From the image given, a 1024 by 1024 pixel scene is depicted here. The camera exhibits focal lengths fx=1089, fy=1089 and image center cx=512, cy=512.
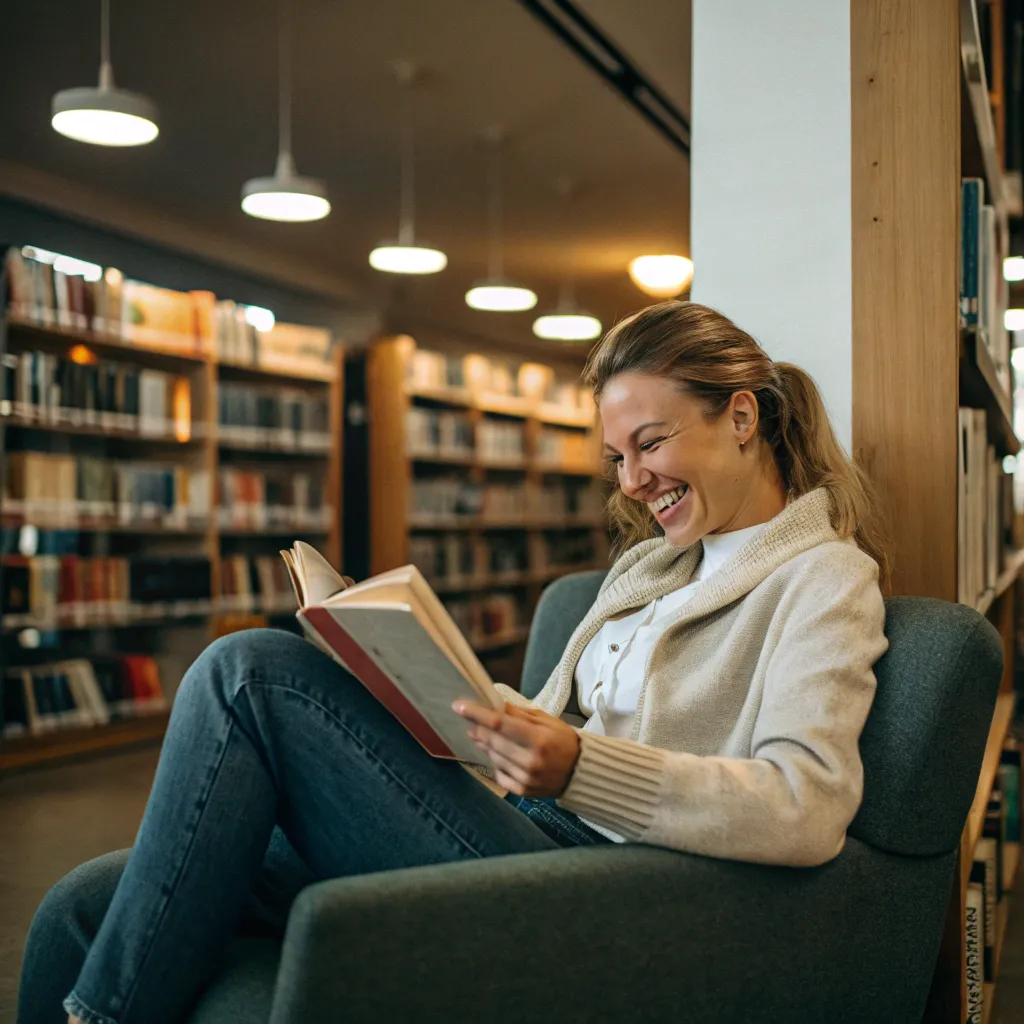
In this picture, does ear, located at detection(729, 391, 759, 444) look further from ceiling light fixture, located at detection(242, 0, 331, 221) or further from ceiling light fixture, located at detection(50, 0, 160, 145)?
ceiling light fixture, located at detection(242, 0, 331, 221)

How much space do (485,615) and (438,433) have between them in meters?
1.29

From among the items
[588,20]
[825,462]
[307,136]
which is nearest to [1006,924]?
[825,462]

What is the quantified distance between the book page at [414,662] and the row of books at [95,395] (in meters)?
3.71

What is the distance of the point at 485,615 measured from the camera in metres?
7.26

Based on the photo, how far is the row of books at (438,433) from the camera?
6.57 meters

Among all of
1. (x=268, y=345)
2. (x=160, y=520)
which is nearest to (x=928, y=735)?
(x=160, y=520)

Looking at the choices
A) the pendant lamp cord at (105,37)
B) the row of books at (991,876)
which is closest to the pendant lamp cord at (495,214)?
the pendant lamp cord at (105,37)

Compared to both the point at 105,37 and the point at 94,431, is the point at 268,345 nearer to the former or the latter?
the point at 94,431

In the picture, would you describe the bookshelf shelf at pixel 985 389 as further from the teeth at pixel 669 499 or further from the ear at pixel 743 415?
the teeth at pixel 669 499

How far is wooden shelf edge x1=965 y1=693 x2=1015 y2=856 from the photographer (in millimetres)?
1672

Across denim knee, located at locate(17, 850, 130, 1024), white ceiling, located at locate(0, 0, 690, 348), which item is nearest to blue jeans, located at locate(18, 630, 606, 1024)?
denim knee, located at locate(17, 850, 130, 1024)

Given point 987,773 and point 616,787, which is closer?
point 616,787

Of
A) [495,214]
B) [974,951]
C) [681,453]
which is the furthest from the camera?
[495,214]

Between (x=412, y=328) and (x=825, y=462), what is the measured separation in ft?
23.5
